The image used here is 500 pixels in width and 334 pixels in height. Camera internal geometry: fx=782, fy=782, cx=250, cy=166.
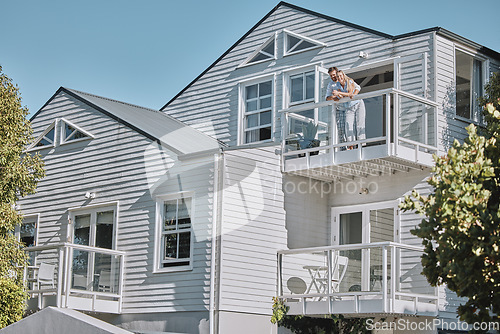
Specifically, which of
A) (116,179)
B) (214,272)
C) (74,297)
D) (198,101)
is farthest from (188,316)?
(198,101)

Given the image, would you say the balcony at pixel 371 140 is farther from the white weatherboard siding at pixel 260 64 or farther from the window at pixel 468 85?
the white weatherboard siding at pixel 260 64

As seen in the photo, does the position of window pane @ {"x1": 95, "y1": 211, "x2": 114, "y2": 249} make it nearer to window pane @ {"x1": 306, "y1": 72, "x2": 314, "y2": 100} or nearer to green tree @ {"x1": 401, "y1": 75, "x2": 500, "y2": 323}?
window pane @ {"x1": 306, "y1": 72, "x2": 314, "y2": 100}

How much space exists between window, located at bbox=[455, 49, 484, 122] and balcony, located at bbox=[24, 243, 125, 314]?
8.28m

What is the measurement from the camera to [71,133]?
64.6 ft

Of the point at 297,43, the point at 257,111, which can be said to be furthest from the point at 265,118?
the point at 297,43

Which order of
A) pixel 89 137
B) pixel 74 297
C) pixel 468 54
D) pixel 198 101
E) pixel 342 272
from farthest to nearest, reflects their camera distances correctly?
1. pixel 198 101
2. pixel 89 137
3. pixel 468 54
4. pixel 74 297
5. pixel 342 272

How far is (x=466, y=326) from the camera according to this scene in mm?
15695

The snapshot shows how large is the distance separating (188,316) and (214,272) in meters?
1.12

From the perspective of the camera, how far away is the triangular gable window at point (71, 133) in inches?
762

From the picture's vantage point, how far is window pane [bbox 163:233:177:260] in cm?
1686

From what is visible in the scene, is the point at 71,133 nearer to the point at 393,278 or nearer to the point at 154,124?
the point at 154,124

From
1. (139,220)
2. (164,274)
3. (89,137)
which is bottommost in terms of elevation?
(164,274)

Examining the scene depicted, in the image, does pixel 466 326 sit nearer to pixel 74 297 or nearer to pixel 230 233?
pixel 230 233

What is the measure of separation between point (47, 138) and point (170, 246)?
545 cm
